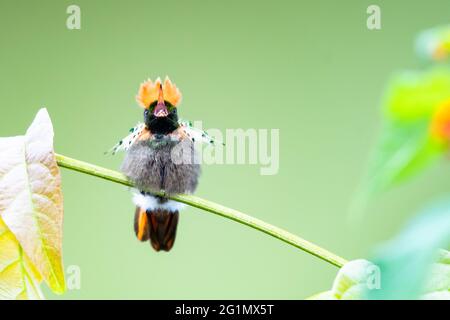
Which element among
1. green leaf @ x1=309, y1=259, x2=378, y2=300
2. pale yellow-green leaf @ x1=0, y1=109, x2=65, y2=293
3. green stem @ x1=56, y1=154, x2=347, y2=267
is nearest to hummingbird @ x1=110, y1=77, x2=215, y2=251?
green stem @ x1=56, y1=154, x2=347, y2=267

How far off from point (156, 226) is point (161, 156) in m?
0.17

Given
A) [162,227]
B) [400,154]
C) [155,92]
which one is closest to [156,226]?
[162,227]

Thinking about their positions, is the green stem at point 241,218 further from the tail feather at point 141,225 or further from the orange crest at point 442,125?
the tail feather at point 141,225

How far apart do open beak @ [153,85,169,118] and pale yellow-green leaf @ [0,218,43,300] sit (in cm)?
77

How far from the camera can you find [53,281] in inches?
16.4

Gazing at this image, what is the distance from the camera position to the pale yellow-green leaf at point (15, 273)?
1.34 feet

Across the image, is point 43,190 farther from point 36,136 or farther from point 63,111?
point 63,111

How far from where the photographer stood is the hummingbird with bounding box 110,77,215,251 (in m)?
1.14

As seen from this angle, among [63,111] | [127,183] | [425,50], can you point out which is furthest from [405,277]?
[63,111]

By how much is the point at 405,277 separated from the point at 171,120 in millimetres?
1156

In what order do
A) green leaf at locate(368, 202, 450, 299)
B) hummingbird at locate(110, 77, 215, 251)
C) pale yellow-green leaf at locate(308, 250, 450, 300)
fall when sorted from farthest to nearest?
hummingbird at locate(110, 77, 215, 251) < pale yellow-green leaf at locate(308, 250, 450, 300) < green leaf at locate(368, 202, 450, 299)

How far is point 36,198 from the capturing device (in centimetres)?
44

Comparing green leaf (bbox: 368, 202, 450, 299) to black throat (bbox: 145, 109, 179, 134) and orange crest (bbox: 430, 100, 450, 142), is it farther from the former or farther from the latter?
black throat (bbox: 145, 109, 179, 134)
